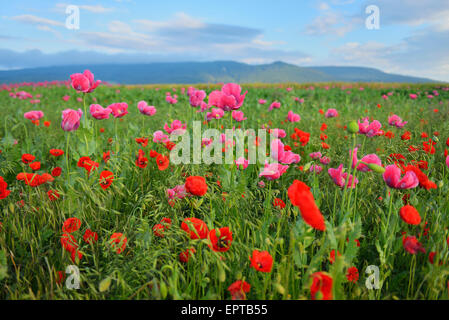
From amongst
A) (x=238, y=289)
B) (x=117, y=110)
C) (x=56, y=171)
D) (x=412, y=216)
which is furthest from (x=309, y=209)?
(x=117, y=110)

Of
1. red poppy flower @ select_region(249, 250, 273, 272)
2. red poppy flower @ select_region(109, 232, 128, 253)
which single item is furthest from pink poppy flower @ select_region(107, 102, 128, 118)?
red poppy flower @ select_region(249, 250, 273, 272)

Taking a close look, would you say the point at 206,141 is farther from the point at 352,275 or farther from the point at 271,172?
the point at 352,275

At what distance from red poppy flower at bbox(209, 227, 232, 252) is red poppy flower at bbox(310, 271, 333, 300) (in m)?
0.34

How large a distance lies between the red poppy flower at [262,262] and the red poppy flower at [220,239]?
13 cm

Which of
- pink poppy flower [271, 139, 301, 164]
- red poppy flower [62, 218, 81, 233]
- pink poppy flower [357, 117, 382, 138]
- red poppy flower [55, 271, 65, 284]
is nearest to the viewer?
red poppy flower [55, 271, 65, 284]

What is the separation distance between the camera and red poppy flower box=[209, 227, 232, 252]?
3.39 feet

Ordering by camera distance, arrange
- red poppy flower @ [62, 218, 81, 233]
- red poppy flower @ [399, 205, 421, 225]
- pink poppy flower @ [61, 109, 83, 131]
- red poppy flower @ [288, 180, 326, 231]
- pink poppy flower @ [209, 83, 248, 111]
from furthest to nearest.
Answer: pink poppy flower @ [61, 109, 83, 131]
pink poppy flower @ [209, 83, 248, 111]
red poppy flower @ [62, 218, 81, 233]
red poppy flower @ [399, 205, 421, 225]
red poppy flower @ [288, 180, 326, 231]

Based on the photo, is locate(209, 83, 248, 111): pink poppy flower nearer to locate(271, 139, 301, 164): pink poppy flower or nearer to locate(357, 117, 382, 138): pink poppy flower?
locate(271, 139, 301, 164): pink poppy flower

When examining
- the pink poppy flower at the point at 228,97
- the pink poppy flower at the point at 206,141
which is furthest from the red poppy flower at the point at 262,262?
the pink poppy flower at the point at 206,141

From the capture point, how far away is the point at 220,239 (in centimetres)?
108

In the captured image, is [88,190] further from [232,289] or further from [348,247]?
[348,247]

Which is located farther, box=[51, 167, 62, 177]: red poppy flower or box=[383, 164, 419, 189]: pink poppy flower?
box=[51, 167, 62, 177]: red poppy flower
